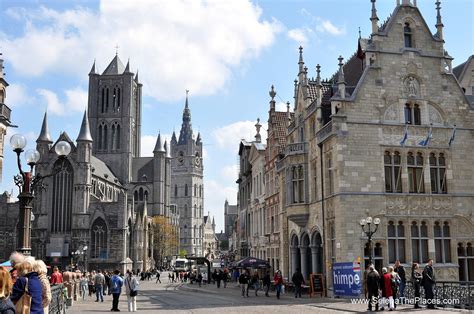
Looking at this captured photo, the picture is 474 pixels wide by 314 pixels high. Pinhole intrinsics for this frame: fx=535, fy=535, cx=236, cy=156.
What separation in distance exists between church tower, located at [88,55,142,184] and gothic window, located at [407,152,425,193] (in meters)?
81.7

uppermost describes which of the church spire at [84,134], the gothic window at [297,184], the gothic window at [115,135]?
the gothic window at [115,135]

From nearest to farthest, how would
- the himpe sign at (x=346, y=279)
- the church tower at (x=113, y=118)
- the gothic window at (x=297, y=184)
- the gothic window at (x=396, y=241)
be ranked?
the himpe sign at (x=346, y=279) < the gothic window at (x=396, y=241) < the gothic window at (x=297, y=184) < the church tower at (x=113, y=118)

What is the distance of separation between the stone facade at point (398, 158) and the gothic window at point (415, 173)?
54 millimetres

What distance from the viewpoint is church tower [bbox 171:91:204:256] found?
170 meters

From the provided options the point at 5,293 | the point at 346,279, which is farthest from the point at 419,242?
the point at 5,293

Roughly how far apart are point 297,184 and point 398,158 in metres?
6.94

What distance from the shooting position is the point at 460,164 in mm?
30219

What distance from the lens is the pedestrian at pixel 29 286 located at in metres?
8.19

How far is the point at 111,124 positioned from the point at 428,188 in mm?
85367

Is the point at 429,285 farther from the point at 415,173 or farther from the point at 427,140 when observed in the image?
the point at 427,140

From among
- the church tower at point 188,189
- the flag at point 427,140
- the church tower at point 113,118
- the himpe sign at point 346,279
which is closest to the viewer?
the himpe sign at point 346,279

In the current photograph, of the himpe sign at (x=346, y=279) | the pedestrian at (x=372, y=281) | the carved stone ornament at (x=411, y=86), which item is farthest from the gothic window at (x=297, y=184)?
the pedestrian at (x=372, y=281)

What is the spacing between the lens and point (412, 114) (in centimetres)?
3011

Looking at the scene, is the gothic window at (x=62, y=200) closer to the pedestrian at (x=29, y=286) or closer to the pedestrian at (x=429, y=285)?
the pedestrian at (x=429, y=285)
